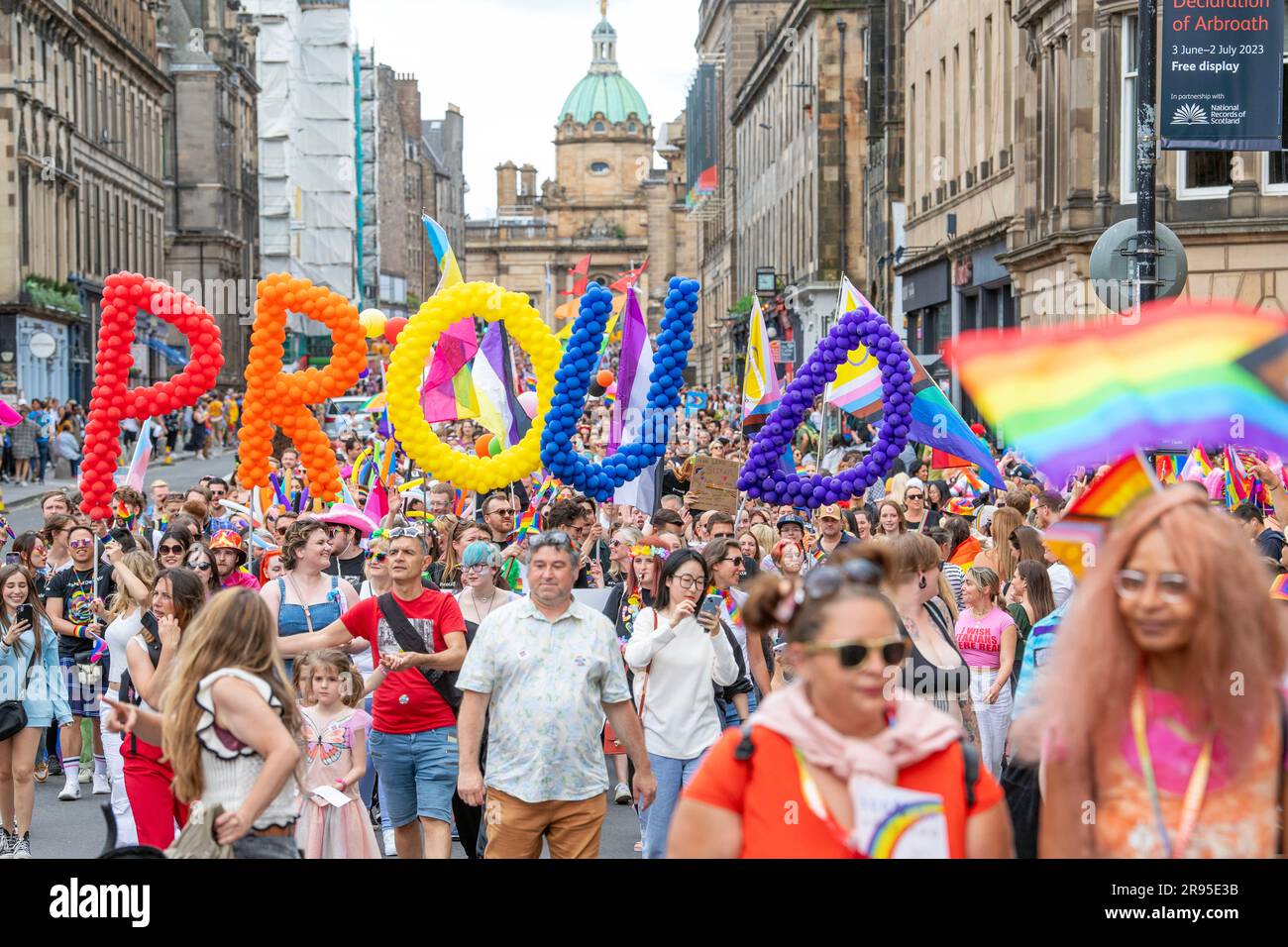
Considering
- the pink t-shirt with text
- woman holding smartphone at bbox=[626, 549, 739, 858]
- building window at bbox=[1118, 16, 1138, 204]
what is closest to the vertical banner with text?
building window at bbox=[1118, 16, 1138, 204]

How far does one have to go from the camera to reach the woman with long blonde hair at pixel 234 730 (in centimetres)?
555

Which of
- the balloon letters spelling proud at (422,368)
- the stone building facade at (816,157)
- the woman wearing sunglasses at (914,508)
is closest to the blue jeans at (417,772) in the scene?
the balloon letters spelling proud at (422,368)

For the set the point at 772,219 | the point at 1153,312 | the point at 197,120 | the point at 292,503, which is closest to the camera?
the point at 1153,312

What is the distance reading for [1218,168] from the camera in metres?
22.6

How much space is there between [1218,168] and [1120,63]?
182 cm

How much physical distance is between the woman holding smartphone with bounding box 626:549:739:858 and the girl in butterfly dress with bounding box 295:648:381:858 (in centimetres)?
113

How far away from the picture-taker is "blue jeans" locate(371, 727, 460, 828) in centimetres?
806

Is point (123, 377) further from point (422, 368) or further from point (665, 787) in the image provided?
point (665, 787)

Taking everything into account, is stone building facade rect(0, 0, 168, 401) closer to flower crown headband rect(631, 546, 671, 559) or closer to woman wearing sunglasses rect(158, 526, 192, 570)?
woman wearing sunglasses rect(158, 526, 192, 570)

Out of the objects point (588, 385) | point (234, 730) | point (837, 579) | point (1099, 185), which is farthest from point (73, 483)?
point (837, 579)

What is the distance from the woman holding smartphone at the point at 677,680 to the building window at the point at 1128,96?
1661 centimetres
